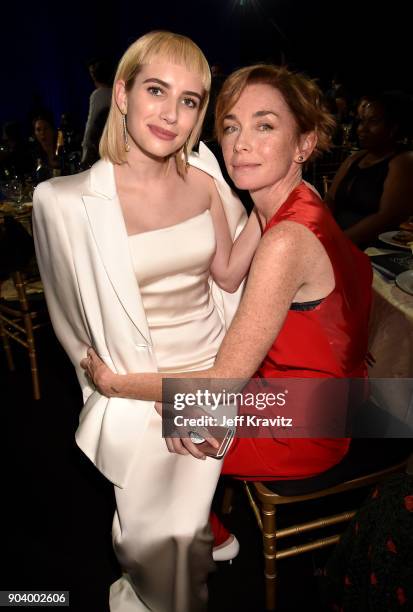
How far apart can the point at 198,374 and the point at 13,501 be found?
1546 millimetres

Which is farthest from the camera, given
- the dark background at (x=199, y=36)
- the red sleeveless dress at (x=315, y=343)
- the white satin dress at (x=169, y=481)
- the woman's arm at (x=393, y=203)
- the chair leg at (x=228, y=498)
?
the dark background at (x=199, y=36)

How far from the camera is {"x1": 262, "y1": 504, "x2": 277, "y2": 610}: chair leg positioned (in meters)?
1.51

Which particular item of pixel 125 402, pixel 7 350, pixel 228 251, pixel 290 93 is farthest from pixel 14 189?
pixel 290 93

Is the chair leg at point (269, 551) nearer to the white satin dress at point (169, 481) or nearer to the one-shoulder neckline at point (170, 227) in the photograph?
the white satin dress at point (169, 481)

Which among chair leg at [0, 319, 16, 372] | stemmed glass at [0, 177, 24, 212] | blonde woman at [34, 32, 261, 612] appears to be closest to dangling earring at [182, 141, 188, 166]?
blonde woman at [34, 32, 261, 612]

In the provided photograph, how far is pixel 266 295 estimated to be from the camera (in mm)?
1182

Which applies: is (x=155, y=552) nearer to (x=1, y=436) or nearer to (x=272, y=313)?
(x=272, y=313)

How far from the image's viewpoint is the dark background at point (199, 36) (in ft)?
33.7

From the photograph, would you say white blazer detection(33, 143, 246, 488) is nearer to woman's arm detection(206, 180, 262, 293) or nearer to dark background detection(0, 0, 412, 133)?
woman's arm detection(206, 180, 262, 293)

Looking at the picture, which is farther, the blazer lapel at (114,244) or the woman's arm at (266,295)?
the blazer lapel at (114,244)

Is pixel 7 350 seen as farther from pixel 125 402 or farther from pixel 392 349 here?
pixel 392 349

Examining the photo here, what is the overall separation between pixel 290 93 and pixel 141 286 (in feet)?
2.53

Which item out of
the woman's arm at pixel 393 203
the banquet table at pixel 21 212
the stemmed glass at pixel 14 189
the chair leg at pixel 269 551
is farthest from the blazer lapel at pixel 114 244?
the stemmed glass at pixel 14 189

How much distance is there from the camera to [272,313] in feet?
3.94
